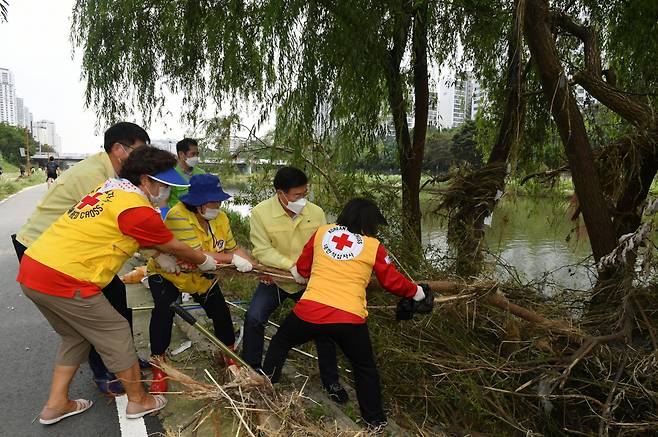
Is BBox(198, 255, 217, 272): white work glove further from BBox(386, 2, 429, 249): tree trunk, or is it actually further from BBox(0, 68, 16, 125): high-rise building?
BBox(0, 68, 16, 125): high-rise building

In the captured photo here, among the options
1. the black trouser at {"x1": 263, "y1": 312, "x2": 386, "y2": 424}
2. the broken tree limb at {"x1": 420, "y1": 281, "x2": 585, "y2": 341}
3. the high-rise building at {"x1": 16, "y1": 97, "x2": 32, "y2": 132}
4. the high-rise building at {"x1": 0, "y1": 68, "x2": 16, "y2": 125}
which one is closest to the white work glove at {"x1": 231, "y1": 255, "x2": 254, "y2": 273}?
the black trouser at {"x1": 263, "y1": 312, "x2": 386, "y2": 424}

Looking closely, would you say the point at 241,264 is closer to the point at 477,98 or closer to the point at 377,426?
the point at 377,426

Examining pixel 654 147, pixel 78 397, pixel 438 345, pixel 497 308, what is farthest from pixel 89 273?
pixel 654 147

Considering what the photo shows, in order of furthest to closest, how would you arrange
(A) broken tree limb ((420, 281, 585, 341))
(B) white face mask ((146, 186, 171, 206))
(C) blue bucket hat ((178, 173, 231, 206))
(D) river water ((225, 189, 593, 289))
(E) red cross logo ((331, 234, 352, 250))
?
1. (D) river water ((225, 189, 593, 289))
2. (C) blue bucket hat ((178, 173, 231, 206))
3. (A) broken tree limb ((420, 281, 585, 341))
4. (B) white face mask ((146, 186, 171, 206))
5. (E) red cross logo ((331, 234, 352, 250))

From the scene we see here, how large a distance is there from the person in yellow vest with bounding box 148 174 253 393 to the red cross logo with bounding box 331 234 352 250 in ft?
2.47

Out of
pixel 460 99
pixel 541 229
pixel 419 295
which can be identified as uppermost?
pixel 460 99

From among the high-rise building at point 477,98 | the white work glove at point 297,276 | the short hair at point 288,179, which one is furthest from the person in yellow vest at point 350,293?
the high-rise building at point 477,98

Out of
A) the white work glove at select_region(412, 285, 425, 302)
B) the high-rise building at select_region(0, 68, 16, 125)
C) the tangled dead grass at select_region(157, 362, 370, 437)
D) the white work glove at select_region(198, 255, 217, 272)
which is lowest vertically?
the tangled dead grass at select_region(157, 362, 370, 437)

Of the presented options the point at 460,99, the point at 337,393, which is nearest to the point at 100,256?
the point at 337,393

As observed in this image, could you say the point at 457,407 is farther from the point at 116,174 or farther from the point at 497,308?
the point at 116,174

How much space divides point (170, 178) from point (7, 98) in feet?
187

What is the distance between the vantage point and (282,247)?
3.19 meters

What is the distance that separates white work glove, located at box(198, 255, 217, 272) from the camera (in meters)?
2.86

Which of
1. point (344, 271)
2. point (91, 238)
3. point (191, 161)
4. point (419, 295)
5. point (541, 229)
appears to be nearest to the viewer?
point (91, 238)
